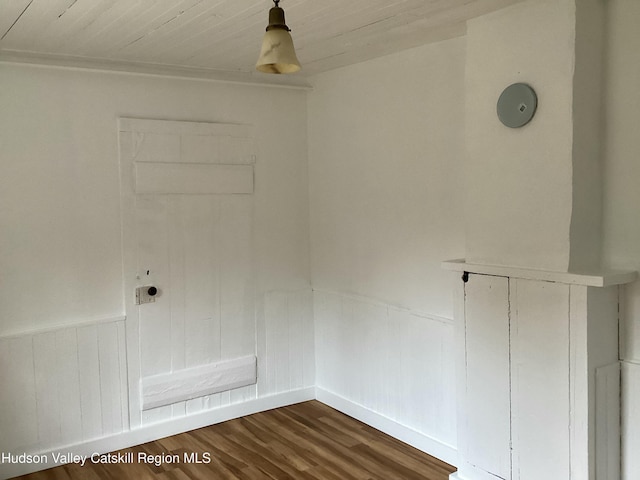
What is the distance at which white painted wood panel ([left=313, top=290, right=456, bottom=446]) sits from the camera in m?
3.27

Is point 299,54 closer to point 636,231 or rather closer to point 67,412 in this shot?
point 636,231

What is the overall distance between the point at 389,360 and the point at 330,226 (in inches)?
41.6

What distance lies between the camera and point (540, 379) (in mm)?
2490

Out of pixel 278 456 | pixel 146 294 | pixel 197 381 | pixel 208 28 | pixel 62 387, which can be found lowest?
pixel 278 456

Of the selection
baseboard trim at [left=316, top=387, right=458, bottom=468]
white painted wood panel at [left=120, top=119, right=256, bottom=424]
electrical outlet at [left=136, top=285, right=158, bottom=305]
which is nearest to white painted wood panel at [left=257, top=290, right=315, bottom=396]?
white painted wood panel at [left=120, top=119, right=256, bottom=424]

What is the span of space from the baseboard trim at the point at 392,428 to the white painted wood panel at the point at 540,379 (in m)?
0.55

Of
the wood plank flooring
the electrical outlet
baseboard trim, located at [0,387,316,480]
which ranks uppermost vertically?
the electrical outlet

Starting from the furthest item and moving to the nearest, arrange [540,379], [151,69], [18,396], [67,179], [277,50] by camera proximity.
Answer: [151,69] → [67,179] → [18,396] → [540,379] → [277,50]

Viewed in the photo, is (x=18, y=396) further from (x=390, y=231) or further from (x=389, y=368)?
(x=390, y=231)

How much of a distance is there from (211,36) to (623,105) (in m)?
1.96

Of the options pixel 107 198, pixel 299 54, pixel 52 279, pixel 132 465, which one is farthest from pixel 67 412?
pixel 299 54

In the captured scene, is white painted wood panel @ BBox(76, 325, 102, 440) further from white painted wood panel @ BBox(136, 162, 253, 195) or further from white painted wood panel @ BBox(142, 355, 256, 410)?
white painted wood panel @ BBox(136, 162, 253, 195)

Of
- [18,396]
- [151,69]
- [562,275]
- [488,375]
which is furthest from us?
[151,69]

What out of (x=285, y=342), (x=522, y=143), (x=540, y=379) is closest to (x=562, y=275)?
(x=540, y=379)
